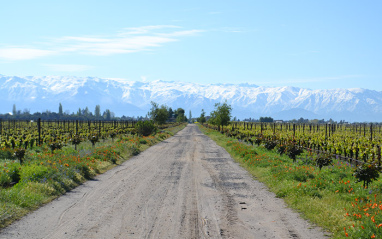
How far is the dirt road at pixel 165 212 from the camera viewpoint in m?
8.25

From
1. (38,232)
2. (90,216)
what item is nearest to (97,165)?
(90,216)

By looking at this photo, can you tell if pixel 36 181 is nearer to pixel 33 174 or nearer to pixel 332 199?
pixel 33 174

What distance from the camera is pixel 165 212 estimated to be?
10.0 m

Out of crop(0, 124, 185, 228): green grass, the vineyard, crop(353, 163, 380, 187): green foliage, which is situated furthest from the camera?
the vineyard

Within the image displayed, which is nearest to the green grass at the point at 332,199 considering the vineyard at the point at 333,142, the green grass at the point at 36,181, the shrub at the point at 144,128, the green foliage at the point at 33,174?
the vineyard at the point at 333,142

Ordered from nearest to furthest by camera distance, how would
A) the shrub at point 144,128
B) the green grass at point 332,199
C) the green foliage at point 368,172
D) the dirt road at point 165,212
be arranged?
the green grass at point 332,199 < the dirt road at point 165,212 < the green foliage at point 368,172 < the shrub at point 144,128

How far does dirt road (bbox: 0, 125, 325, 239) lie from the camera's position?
8250mm

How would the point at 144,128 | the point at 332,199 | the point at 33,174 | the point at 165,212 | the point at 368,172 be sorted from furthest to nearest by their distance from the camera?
the point at 144,128
the point at 33,174
the point at 368,172
the point at 332,199
the point at 165,212

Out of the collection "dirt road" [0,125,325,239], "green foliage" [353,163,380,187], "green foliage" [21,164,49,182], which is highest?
"green foliage" [353,163,380,187]

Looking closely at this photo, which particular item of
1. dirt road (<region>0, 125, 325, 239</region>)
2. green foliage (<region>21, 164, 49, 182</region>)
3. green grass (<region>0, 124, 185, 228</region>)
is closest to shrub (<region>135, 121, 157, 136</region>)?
green grass (<region>0, 124, 185, 228</region>)

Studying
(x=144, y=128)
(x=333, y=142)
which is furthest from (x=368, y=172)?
(x=144, y=128)

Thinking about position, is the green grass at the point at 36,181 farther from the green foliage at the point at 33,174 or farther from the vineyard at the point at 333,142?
the vineyard at the point at 333,142

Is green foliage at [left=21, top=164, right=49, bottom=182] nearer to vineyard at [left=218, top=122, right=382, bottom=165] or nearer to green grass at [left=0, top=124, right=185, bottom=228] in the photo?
green grass at [left=0, top=124, right=185, bottom=228]

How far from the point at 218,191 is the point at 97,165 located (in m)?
8.24
